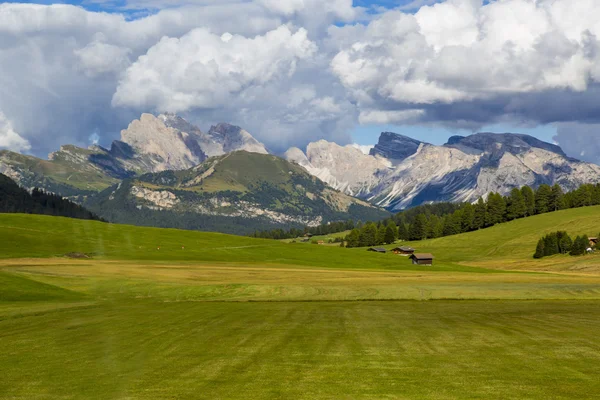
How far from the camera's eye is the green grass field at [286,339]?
25.2m

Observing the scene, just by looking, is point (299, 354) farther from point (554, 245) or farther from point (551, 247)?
point (554, 245)

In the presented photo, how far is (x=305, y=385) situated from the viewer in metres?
25.3

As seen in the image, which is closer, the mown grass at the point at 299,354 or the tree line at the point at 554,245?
the mown grass at the point at 299,354

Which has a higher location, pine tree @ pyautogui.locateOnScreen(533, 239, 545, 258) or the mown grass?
pine tree @ pyautogui.locateOnScreen(533, 239, 545, 258)

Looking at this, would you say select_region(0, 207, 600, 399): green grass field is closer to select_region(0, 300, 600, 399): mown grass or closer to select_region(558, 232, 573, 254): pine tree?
select_region(0, 300, 600, 399): mown grass

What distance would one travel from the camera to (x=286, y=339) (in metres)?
37.6

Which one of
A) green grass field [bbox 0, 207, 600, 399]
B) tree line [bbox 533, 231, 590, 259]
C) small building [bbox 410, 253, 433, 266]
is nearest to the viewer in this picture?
green grass field [bbox 0, 207, 600, 399]

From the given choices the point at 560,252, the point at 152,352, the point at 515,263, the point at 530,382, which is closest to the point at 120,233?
the point at 515,263

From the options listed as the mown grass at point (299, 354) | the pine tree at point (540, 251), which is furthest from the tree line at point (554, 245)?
the mown grass at point (299, 354)

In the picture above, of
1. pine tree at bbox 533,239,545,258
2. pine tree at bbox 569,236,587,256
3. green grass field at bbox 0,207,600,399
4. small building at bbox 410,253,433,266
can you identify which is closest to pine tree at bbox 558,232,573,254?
pine tree at bbox 533,239,545,258

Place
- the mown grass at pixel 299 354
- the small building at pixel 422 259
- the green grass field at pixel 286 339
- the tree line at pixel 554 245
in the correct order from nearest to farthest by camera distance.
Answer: the mown grass at pixel 299 354 < the green grass field at pixel 286 339 < the small building at pixel 422 259 < the tree line at pixel 554 245

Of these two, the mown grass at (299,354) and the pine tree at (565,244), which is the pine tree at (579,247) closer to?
the pine tree at (565,244)

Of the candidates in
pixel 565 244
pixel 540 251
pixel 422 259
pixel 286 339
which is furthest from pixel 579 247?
pixel 286 339

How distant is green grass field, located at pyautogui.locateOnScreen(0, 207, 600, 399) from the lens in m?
25.2
